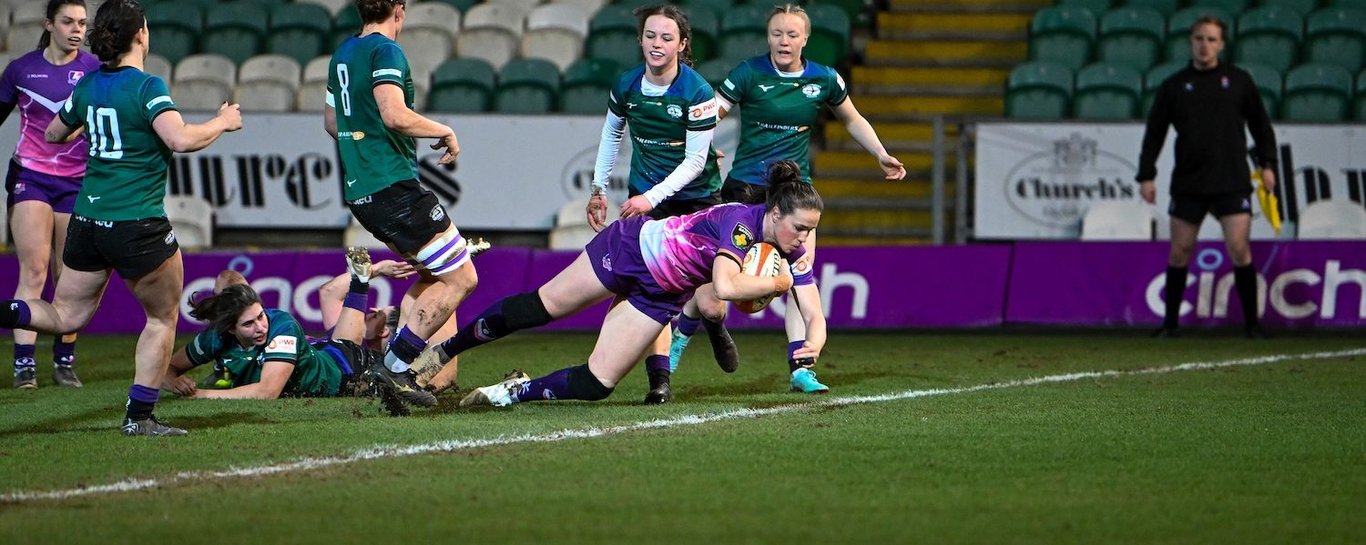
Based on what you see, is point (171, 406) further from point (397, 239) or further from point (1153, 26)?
point (1153, 26)

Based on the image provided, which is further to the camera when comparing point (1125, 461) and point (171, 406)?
point (171, 406)

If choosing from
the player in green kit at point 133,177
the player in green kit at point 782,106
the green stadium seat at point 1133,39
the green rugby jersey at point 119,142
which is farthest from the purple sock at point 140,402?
the green stadium seat at point 1133,39

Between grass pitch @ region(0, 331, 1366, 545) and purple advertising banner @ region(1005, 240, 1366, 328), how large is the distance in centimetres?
375

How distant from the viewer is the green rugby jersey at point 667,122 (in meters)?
8.07

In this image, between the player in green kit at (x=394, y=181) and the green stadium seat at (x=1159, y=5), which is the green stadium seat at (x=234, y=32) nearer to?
the green stadium seat at (x=1159, y=5)

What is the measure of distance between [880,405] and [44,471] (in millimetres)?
3674

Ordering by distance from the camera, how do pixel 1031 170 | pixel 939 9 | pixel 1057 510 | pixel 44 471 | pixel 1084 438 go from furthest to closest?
pixel 939 9 → pixel 1031 170 → pixel 1084 438 → pixel 44 471 → pixel 1057 510

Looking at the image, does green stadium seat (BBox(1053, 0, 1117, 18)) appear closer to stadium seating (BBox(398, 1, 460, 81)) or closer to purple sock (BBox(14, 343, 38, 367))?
stadium seating (BBox(398, 1, 460, 81))

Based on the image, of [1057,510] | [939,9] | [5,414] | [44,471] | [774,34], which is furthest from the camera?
[939,9]

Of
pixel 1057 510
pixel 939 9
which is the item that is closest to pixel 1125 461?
pixel 1057 510

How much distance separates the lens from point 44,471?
5.75 metres

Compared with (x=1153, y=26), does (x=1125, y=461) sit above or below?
below

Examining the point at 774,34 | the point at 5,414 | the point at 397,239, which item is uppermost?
the point at 774,34

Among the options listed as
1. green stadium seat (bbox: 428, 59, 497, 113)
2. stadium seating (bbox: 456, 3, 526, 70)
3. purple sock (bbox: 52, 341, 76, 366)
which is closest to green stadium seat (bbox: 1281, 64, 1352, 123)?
green stadium seat (bbox: 428, 59, 497, 113)
